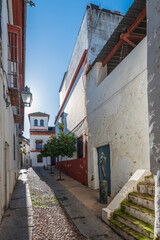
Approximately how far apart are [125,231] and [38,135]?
29334 millimetres

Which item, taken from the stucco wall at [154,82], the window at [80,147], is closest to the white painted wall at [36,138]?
the window at [80,147]

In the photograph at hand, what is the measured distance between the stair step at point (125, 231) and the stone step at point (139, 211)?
278mm

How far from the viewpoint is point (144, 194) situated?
4.12 m

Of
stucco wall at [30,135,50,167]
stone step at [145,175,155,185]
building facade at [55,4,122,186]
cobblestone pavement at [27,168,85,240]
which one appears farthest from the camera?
stucco wall at [30,135,50,167]


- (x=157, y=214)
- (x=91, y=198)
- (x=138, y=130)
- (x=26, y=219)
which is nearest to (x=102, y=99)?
(x=138, y=130)

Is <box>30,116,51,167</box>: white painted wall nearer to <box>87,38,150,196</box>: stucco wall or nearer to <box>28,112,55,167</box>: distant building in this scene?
<box>28,112,55,167</box>: distant building

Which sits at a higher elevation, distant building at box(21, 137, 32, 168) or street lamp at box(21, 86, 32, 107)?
street lamp at box(21, 86, 32, 107)

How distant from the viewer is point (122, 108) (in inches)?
→ 239

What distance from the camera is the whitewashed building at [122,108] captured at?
16.8 ft

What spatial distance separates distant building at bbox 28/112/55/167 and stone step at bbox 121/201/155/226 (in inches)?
1054

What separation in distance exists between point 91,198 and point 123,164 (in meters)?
1.77

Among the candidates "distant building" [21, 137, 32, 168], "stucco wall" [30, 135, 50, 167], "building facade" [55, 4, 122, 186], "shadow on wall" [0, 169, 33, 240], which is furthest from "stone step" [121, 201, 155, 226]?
"distant building" [21, 137, 32, 168]

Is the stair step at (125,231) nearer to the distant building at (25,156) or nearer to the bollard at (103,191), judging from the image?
the bollard at (103,191)

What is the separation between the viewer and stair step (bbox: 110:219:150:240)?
3.26 metres
